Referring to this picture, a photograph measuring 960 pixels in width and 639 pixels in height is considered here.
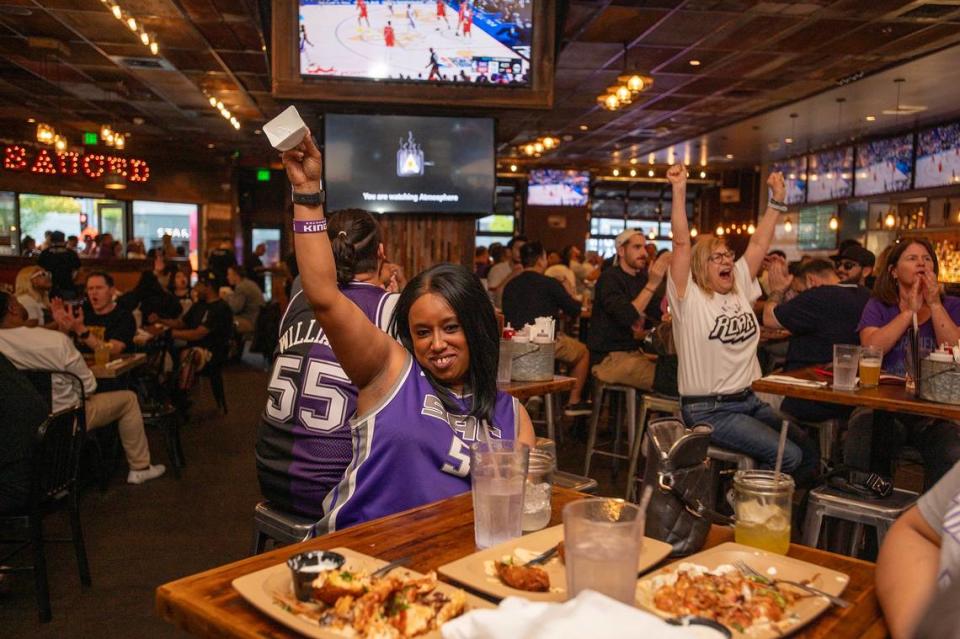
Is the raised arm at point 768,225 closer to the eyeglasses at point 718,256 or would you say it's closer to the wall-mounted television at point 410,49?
the eyeglasses at point 718,256

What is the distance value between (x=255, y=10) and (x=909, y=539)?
7308mm

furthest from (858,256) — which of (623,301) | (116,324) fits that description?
(116,324)

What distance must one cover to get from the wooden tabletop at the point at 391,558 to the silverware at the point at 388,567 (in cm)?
2

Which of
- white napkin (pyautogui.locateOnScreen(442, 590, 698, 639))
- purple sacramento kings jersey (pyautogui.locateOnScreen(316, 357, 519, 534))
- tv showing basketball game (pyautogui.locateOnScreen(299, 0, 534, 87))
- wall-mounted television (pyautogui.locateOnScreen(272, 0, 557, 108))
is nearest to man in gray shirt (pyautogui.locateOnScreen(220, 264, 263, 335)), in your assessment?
wall-mounted television (pyautogui.locateOnScreen(272, 0, 557, 108))

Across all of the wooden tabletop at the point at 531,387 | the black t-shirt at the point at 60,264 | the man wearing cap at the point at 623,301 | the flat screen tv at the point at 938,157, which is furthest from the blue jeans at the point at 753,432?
the flat screen tv at the point at 938,157

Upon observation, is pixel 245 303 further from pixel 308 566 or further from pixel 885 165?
pixel 308 566

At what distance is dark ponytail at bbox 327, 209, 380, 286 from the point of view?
113 inches

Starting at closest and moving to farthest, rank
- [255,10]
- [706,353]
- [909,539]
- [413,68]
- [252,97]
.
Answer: [909,539] → [706,353] → [413,68] → [255,10] → [252,97]

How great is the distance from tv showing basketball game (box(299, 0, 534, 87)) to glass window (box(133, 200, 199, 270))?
1351cm

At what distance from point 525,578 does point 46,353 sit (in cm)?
397

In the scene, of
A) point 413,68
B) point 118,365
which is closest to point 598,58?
point 413,68

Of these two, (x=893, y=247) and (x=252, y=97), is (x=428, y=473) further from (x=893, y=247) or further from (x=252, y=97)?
(x=252, y=97)

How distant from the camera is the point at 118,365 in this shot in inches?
215

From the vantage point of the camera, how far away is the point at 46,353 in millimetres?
4457
